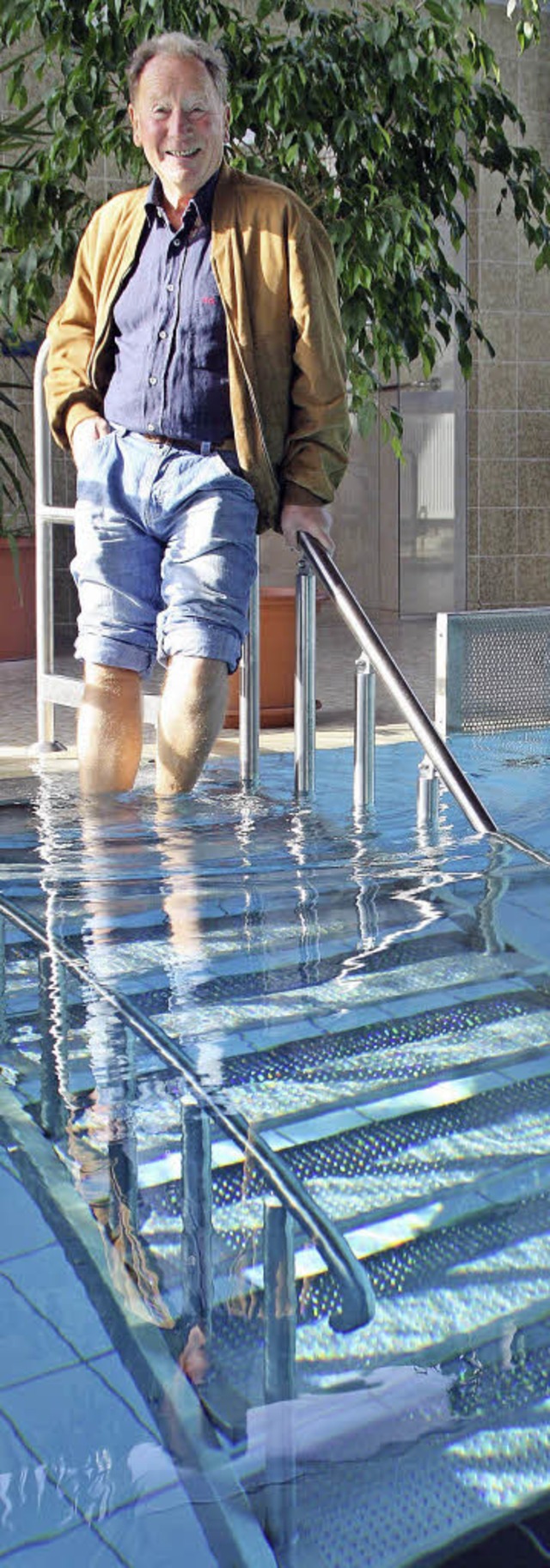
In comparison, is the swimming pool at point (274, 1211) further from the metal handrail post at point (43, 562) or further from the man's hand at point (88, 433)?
the metal handrail post at point (43, 562)

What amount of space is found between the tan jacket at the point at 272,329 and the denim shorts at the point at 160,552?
9 cm

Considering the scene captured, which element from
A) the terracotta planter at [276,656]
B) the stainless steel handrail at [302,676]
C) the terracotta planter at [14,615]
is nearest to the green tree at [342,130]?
the stainless steel handrail at [302,676]

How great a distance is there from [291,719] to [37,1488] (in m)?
3.96

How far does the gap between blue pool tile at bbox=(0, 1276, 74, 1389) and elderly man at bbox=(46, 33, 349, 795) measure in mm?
1595

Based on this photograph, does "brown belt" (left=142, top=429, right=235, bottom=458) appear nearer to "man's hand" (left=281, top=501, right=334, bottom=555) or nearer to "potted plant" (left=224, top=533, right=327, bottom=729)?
"man's hand" (left=281, top=501, right=334, bottom=555)

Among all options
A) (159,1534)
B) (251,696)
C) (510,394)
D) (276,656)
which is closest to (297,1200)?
(159,1534)

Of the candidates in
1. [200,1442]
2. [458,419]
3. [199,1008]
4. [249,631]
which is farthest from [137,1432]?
[458,419]

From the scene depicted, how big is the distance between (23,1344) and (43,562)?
312 cm

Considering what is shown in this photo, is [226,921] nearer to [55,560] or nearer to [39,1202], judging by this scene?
[39,1202]

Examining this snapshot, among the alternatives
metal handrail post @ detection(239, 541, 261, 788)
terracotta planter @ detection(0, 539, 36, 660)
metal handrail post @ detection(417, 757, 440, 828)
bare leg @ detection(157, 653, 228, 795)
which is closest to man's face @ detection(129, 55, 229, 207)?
metal handrail post @ detection(239, 541, 261, 788)

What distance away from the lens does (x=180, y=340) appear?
9.71 ft

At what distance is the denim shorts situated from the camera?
2.96m

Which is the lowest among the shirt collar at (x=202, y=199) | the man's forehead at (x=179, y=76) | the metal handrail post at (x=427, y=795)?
the metal handrail post at (x=427, y=795)

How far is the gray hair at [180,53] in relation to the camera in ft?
9.50
